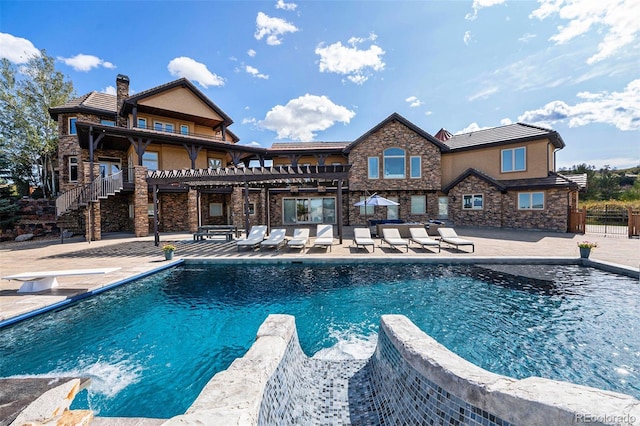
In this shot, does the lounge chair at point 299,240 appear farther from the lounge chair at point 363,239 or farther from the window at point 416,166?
the window at point 416,166

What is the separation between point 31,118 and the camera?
21625 millimetres

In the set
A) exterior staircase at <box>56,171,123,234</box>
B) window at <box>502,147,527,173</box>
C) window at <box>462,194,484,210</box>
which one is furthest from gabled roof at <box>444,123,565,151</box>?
exterior staircase at <box>56,171,123,234</box>

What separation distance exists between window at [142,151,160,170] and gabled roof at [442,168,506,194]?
68.8 feet

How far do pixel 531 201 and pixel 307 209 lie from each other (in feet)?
50.0

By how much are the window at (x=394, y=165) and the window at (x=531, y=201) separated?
7.54 meters

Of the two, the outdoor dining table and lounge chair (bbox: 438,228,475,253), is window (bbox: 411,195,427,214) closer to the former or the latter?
lounge chair (bbox: 438,228,475,253)

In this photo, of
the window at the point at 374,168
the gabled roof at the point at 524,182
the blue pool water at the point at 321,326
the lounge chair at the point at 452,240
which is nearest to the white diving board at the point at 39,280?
the blue pool water at the point at 321,326

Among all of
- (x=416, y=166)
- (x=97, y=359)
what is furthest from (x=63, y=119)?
(x=416, y=166)

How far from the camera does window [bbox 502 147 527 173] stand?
54.8 ft

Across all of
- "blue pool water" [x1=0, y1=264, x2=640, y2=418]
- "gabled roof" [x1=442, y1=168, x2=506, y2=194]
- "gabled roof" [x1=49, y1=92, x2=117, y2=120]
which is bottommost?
"blue pool water" [x1=0, y1=264, x2=640, y2=418]

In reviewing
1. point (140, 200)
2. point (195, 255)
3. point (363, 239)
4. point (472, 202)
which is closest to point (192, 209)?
point (140, 200)

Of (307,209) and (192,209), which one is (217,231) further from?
(307,209)

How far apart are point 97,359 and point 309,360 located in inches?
131

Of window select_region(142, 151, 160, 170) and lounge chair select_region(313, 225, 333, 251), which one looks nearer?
lounge chair select_region(313, 225, 333, 251)
